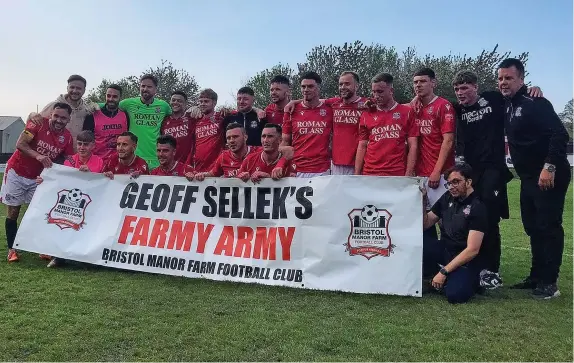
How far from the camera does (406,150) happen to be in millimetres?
5953

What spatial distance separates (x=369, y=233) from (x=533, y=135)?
207cm

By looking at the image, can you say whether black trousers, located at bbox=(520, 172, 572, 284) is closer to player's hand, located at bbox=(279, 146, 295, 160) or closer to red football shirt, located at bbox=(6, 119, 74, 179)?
player's hand, located at bbox=(279, 146, 295, 160)

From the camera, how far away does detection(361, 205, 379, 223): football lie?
5246 mm

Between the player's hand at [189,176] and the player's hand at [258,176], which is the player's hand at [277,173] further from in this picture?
the player's hand at [189,176]

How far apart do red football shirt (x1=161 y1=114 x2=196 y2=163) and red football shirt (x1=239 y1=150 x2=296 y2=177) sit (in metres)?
1.84

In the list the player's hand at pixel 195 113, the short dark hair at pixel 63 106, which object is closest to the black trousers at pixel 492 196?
the player's hand at pixel 195 113

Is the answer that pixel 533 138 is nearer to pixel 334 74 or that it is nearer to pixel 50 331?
pixel 50 331

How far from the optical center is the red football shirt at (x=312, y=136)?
6.42 m

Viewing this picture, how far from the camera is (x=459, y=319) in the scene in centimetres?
423

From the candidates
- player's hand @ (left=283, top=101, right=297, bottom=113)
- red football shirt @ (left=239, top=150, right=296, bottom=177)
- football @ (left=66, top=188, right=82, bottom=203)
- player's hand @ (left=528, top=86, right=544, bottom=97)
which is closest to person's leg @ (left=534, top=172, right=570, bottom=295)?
player's hand @ (left=528, top=86, right=544, bottom=97)

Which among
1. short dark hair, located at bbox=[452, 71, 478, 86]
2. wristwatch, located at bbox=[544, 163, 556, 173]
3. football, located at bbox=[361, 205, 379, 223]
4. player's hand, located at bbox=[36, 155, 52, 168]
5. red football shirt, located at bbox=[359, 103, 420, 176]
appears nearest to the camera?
wristwatch, located at bbox=[544, 163, 556, 173]

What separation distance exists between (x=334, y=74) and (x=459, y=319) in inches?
1478

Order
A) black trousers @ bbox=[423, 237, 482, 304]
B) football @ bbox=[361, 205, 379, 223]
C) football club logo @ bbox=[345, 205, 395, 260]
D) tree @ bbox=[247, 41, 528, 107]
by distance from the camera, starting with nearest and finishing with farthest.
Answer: black trousers @ bbox=[423, 237, 482, 304] → football club logo @ bbox=[345, 205, 395, 260] → football @ bbox=[361, 205, 379, 223] → tree @ bbox=[247, 41, 528, 107]

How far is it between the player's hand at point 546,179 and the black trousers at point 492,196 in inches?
21.7
